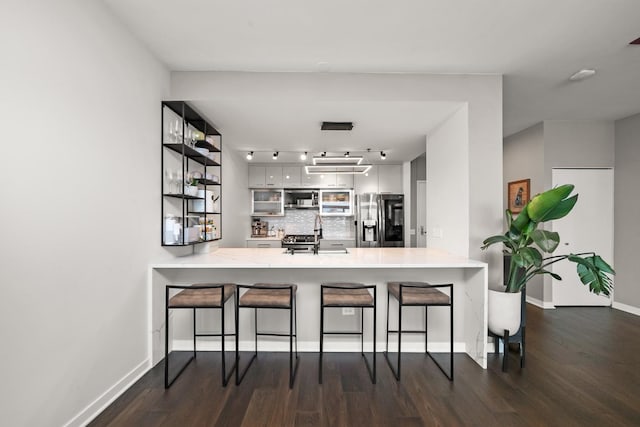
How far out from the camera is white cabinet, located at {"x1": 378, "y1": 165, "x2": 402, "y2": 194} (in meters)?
6.17

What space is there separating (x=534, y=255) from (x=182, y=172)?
3.09 m

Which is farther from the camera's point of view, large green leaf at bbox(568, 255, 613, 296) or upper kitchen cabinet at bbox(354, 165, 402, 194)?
upper kitchen cabinet at bbox(354, 165, 402, 194)

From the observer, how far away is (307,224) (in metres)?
6.43

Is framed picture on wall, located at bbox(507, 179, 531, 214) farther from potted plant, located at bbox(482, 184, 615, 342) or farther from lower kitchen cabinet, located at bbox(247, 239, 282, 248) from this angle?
lower kitchen cabinet, located at bbox(247, 239, 282, 248)

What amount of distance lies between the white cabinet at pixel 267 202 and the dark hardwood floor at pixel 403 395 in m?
3.56

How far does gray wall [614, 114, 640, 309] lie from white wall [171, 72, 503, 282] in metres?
2.83

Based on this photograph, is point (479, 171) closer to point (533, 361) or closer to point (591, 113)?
point (533, 361)

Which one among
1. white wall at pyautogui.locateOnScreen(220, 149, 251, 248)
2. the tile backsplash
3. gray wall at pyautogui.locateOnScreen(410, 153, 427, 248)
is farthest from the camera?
the tile backsplash

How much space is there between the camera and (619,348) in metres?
3.05

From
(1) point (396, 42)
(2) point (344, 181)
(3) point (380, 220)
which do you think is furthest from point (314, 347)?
(2) point (344, 181)

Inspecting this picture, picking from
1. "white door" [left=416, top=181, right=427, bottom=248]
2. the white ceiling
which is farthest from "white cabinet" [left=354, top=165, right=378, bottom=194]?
the white ceiling

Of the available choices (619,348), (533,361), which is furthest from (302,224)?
(619,348)

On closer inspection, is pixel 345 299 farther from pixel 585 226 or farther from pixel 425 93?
pixel 585 226

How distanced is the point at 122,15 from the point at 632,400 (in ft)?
14.5
